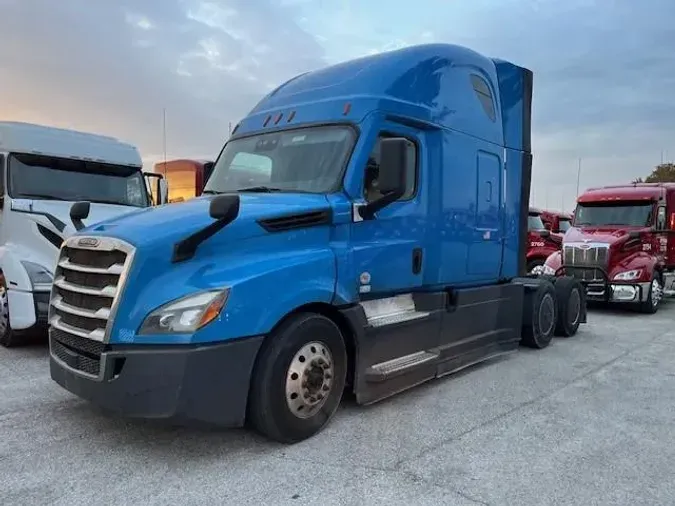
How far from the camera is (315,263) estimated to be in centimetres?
414

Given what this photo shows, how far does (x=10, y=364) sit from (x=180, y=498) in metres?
3.90

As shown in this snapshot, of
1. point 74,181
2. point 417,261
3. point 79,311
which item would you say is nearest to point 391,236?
point 417,261

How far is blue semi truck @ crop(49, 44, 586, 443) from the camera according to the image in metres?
3.56

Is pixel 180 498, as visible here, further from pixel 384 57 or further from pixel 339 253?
pixel 384 57

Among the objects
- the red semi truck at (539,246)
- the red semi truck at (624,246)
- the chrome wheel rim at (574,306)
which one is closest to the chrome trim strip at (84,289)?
the chrome wheel rim at (574,306)

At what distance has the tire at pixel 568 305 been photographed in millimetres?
8594

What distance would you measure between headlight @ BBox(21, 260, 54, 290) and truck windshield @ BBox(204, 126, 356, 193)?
2535 millimetres

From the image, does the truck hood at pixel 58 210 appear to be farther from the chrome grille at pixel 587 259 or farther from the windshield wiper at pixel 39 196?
the chrome grille at pixel 587 259

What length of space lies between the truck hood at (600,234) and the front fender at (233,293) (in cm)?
954

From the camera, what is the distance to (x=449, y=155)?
5.55m

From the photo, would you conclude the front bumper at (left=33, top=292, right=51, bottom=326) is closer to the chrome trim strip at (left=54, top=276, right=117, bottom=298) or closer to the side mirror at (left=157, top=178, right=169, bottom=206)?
the chrome trim strip at (left=54, top=276, right=117, bottom=298)

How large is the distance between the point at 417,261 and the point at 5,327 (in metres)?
4.96

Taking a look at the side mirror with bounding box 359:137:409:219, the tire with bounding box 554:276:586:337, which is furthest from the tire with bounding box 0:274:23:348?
the tire with bounding box 554:276:586:337

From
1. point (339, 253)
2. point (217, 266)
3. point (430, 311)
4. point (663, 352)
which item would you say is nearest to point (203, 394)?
→ point (217, 266)
